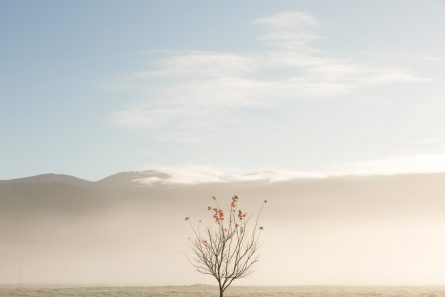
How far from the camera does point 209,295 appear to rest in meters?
66.8

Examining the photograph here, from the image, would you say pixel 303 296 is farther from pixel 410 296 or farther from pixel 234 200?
pixel 234 200

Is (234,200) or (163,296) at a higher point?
(234,200)

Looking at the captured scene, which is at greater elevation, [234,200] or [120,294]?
[234,200]

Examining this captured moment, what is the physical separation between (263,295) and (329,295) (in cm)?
649

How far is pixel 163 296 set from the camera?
65.6 meters

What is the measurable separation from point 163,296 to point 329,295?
16386mm

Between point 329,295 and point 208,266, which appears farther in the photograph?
point 329,295

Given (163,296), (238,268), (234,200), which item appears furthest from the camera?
(163,296)

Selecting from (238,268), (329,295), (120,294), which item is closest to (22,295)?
(120,294)

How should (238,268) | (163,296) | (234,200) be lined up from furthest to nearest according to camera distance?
1. (163,296)
2. (234,200)
3. (238,268)

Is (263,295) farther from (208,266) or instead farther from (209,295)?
(208,266)

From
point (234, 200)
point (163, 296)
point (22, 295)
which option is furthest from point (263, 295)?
point (234, 200)

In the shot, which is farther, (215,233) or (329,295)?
(329,295)

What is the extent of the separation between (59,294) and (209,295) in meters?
14.7
